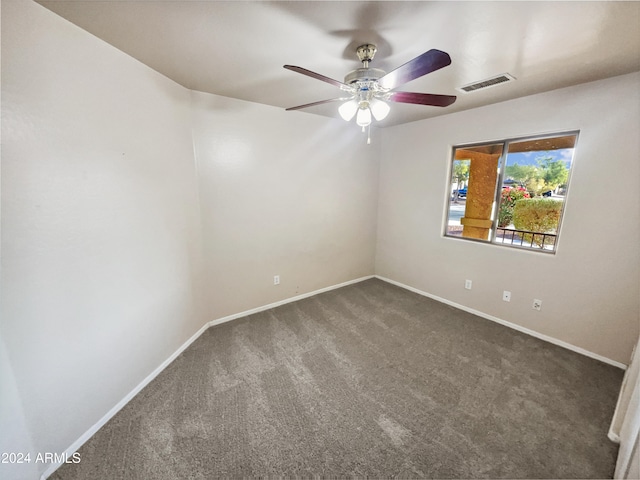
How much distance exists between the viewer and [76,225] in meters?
1.48

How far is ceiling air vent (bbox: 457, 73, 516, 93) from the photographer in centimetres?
207

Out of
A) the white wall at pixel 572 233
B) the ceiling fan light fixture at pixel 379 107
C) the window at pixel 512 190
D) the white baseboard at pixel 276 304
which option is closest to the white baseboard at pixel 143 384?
the white baseboard at pixel 276 304

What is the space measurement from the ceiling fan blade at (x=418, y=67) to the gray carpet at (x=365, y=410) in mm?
2178

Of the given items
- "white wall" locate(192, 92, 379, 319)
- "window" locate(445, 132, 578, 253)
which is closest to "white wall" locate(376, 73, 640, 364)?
"window" locate(445, 132, 578, 253)

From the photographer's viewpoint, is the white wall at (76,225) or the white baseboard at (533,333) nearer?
the white wall at (76,225)

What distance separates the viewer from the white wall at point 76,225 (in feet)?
3.97

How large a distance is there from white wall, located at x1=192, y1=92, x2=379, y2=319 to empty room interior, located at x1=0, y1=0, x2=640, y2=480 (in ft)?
0.10

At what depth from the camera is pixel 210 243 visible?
8.99ft

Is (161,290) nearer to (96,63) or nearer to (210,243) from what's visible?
(210,243)

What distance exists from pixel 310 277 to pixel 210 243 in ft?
4.94

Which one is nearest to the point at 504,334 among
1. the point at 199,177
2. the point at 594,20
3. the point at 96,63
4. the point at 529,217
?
the point at 529,217

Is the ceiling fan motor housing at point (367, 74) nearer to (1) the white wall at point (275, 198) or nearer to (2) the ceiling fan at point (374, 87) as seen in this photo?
(2) the ceiling fan at point (374, 87)

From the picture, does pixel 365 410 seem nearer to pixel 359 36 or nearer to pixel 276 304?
pixel 276 304

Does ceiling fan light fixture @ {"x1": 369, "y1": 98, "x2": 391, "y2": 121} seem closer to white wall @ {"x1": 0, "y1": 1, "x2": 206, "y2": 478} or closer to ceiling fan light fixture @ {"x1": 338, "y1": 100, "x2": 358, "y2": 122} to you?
ceiling fan light fixture @ {"x1": 338, "y1": 100, "x2": 358, "y2": 122}
